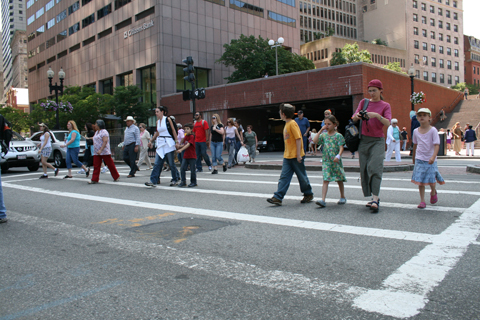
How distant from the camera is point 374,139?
619 centimetres

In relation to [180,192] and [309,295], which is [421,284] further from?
[180,192]

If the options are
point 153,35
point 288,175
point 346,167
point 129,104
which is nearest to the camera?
point 288,175

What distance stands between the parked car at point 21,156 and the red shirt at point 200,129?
8.47m

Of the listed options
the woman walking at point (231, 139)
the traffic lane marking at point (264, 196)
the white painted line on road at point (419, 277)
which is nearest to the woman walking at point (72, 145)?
the traffic lane marking at point (264, 196)

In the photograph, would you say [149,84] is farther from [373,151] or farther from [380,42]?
[380,42]

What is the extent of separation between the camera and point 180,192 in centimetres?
909

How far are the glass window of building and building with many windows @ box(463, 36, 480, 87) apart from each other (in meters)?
100

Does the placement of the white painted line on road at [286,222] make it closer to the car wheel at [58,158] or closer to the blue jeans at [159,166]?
the blue jeans at [159,166]

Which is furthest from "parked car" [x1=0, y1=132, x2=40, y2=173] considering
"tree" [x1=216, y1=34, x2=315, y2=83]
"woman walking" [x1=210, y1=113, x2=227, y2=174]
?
"tree" [x1=216, y1=34, x2=315, y2=83]

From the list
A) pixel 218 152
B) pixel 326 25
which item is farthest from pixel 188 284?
pixel 326 25

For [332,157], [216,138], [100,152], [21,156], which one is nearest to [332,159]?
[332,157]

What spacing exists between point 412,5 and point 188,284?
103137mm

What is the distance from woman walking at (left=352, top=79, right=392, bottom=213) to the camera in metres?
6.07

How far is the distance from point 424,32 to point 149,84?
243 feet
